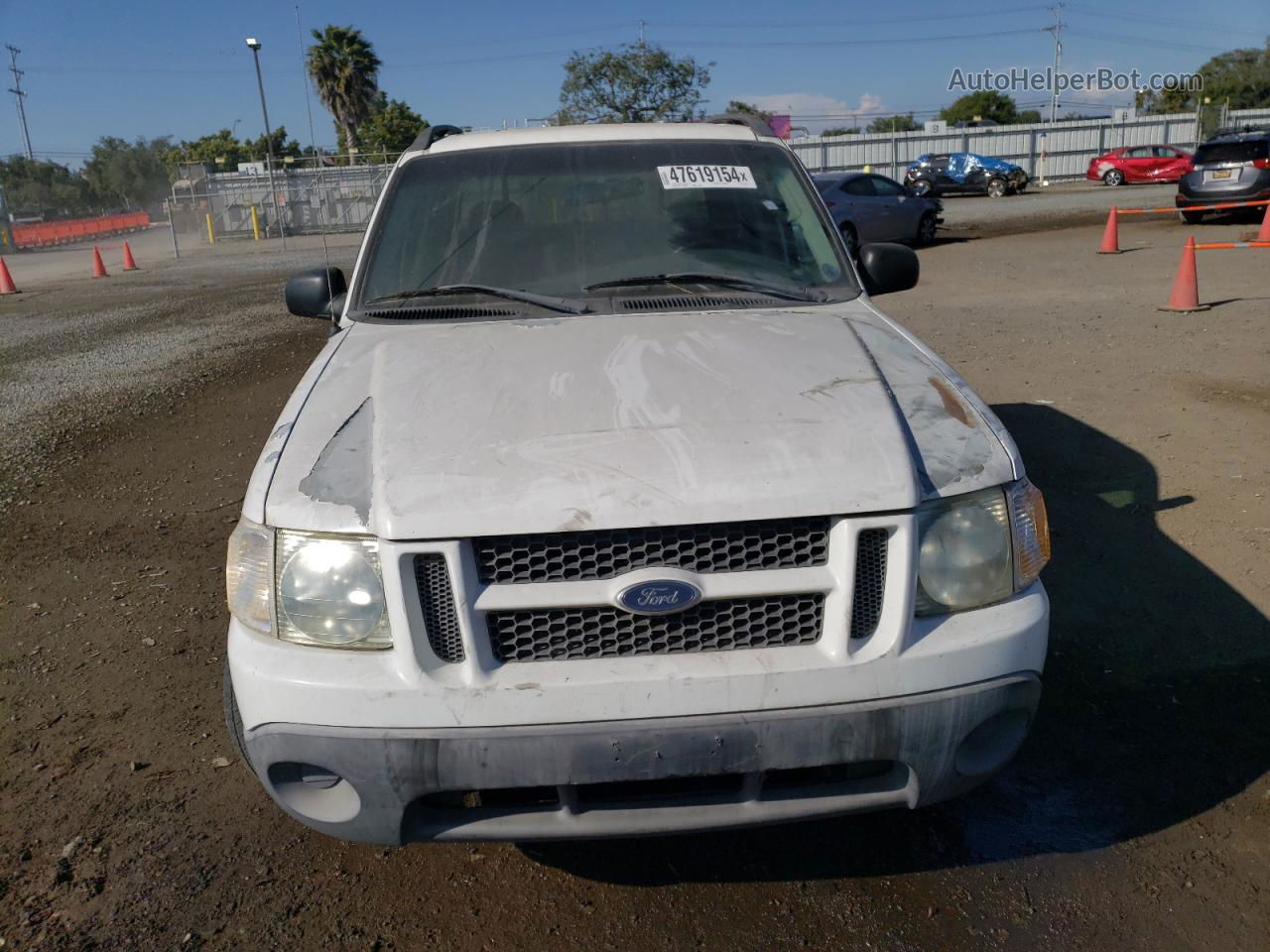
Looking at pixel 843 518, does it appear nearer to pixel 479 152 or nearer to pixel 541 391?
pixel 541 391

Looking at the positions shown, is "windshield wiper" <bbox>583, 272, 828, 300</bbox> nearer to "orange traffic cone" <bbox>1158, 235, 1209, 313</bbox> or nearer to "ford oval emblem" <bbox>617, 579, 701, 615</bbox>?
"ford oval emblem" <bbox>617, 579, 701, 615</bbox>

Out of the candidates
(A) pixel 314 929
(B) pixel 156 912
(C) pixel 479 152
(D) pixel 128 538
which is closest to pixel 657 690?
(A) pixel 314 929

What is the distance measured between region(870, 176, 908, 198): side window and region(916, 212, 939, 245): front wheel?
25.2 inches

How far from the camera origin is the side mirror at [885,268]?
3887mm

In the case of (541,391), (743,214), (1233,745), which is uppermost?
(743,214)

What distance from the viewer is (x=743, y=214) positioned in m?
3.76

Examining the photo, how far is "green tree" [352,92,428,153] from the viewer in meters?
48.9

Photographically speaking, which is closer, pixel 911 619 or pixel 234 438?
pixel 911 619

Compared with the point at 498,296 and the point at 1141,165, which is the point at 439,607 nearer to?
the point at 498,296

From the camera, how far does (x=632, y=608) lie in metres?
2.17

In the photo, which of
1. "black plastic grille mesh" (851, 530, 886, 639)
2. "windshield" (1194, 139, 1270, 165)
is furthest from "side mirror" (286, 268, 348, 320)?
"windshield" (1194, 139, 1270, 165)

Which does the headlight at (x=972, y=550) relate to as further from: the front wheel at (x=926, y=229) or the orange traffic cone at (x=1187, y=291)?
the front wheel at (x=926, y=229)

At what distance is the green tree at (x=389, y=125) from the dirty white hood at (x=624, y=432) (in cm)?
4600

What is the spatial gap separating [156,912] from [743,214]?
2879 millimetres
